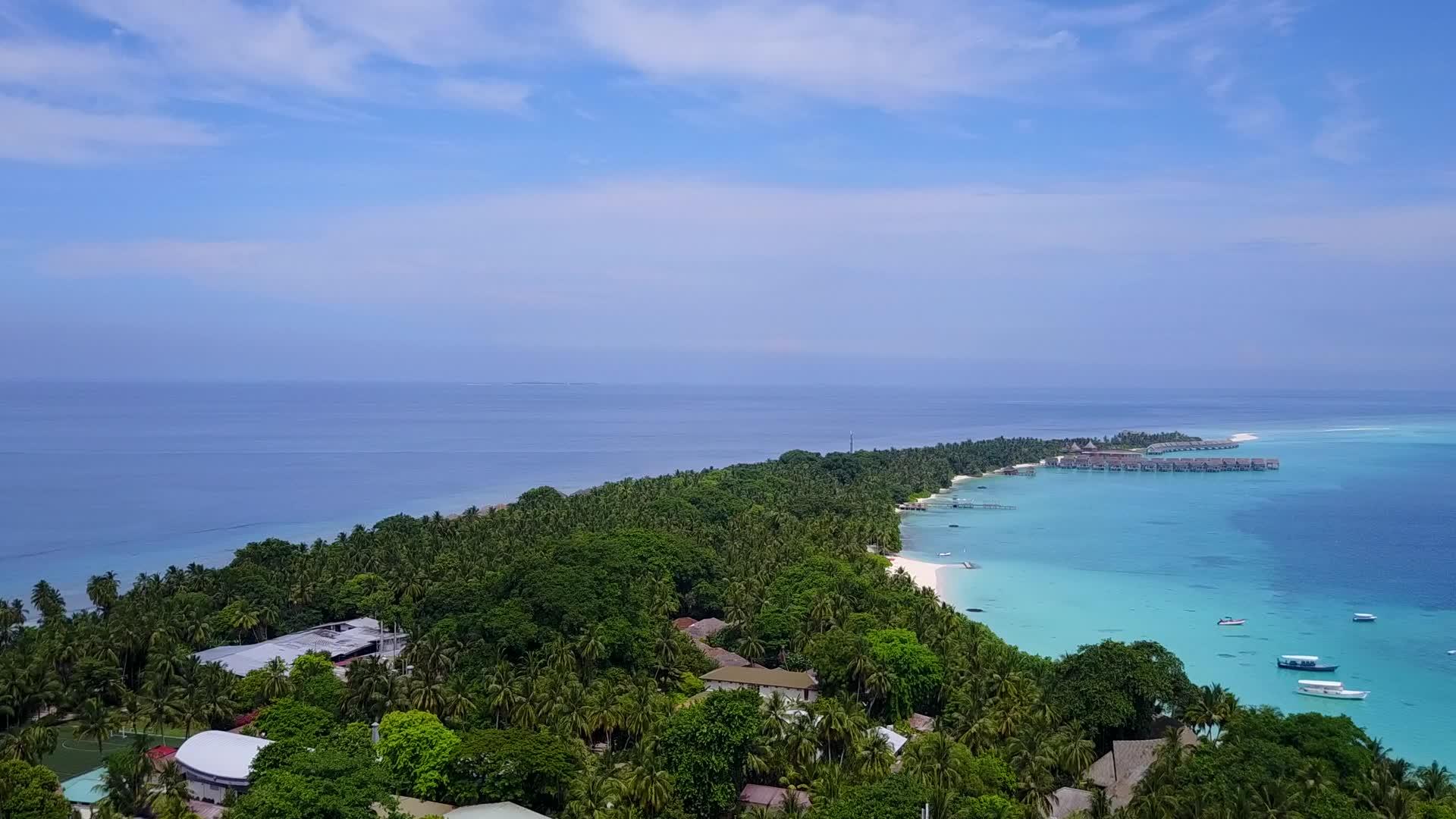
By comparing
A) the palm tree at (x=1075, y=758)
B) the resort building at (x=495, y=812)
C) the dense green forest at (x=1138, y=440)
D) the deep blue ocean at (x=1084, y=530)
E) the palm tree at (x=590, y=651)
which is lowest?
the deep blue ocean at (x=1084, y=530)

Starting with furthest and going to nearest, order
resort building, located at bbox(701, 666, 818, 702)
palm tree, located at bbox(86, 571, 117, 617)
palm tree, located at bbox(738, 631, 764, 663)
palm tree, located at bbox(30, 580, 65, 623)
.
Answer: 1. palm tree, located at bbox(86, 571, 117, 617)
2. palm tree, located at bbox(30, 580, 65, 623)
3. palm tree, located at bbox(738, 631, 764, 663)
4. resort building, located at bbox(701, 666, 818, 702)

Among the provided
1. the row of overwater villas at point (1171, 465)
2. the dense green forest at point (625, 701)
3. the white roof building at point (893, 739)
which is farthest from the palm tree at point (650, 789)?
the row of overwater villas at point (1171, 465)

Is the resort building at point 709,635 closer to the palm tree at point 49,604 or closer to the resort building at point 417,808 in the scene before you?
the resort building at point 417,808

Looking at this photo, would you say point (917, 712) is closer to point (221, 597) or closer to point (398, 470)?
point (221, 597)

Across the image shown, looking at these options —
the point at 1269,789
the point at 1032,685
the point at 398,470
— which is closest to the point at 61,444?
the point at 398,470

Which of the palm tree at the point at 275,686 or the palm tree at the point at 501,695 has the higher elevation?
the palm tree at the point at 501,695

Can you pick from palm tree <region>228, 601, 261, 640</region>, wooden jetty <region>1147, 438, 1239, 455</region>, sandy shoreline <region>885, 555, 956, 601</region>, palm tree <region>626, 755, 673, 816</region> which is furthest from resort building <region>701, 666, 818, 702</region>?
wooden jetty <region>1147, 438, 1239, 455</region>

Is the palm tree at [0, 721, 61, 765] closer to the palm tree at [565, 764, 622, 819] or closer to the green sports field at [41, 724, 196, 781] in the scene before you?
the green sports field at [41, 724, 196, 781]
